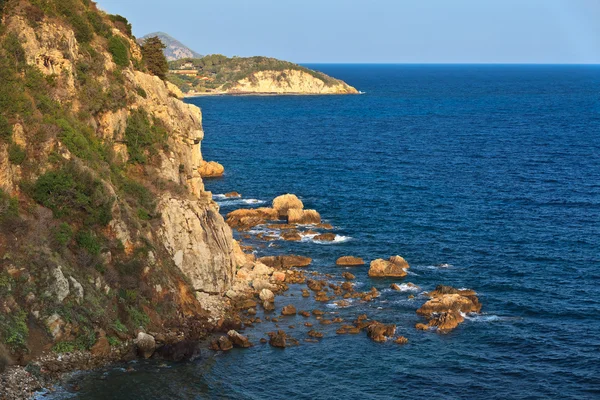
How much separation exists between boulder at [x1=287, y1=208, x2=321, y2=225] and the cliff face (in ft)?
61.4

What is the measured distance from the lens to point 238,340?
5556cm

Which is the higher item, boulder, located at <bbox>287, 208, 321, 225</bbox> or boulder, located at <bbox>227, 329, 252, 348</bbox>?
boulder, located at <bbox>287, 208, 321, 225</bbox>

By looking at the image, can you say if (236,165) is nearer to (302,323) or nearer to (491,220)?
A: (491,220)

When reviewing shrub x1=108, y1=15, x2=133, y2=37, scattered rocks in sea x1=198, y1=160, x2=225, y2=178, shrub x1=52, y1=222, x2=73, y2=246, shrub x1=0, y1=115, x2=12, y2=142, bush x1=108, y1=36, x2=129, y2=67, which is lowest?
scattered rocks in sea x1=198, y1=160, x2=225, y2=178

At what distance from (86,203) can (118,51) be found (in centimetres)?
2368

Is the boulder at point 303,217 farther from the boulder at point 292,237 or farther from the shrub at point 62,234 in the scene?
the shrub at point 62,234

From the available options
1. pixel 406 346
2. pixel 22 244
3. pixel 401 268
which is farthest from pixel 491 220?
pixel 22 244

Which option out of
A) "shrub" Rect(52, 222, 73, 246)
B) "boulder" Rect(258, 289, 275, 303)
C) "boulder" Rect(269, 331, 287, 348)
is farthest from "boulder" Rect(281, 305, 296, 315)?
"shrub" Rect(52, 222, 73, 246)

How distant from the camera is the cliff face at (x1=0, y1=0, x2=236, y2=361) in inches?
2005

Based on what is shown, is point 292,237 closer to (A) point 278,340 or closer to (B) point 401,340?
(A) point 278,340

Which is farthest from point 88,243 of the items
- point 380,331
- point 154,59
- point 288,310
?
point 154,59

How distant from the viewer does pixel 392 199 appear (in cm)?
10012

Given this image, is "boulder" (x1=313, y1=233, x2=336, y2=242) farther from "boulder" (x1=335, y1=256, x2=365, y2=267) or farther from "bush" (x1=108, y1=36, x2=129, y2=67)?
"bush" (x1=108, y1=36, x2=129, y2=67)

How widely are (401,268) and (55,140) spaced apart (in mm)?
35841
